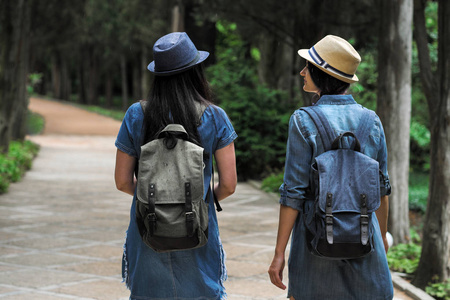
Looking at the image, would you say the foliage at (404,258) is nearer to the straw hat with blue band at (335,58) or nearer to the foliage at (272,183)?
Result: the straw hat with blue band at (335,58)

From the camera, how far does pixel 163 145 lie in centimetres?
287

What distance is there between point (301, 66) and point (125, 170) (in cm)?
899

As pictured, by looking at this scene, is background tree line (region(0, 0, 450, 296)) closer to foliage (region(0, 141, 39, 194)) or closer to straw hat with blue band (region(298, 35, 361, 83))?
foliage (region(0, 141, 39, 194))

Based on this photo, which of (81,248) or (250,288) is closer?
(250,288)

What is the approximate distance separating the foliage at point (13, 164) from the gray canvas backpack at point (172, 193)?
9069 mm

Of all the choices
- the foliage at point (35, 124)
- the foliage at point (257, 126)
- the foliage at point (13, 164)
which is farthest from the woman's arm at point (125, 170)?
the foliage at point (35, 124)

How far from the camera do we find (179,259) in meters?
3.05

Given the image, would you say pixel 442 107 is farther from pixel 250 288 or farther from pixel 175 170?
pixel 175 170

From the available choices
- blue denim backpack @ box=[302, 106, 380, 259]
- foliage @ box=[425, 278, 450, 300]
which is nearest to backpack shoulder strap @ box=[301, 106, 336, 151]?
blue denim backpack @ box=[302, 106, 380, 259]

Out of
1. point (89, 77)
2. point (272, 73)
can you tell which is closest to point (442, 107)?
point (272, 73)

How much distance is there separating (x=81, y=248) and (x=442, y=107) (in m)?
3.87

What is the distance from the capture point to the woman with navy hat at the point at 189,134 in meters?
3.02

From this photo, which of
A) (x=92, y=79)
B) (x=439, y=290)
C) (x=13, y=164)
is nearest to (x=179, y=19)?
(x=13, y=164)

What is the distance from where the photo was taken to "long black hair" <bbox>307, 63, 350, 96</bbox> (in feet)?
9.80
